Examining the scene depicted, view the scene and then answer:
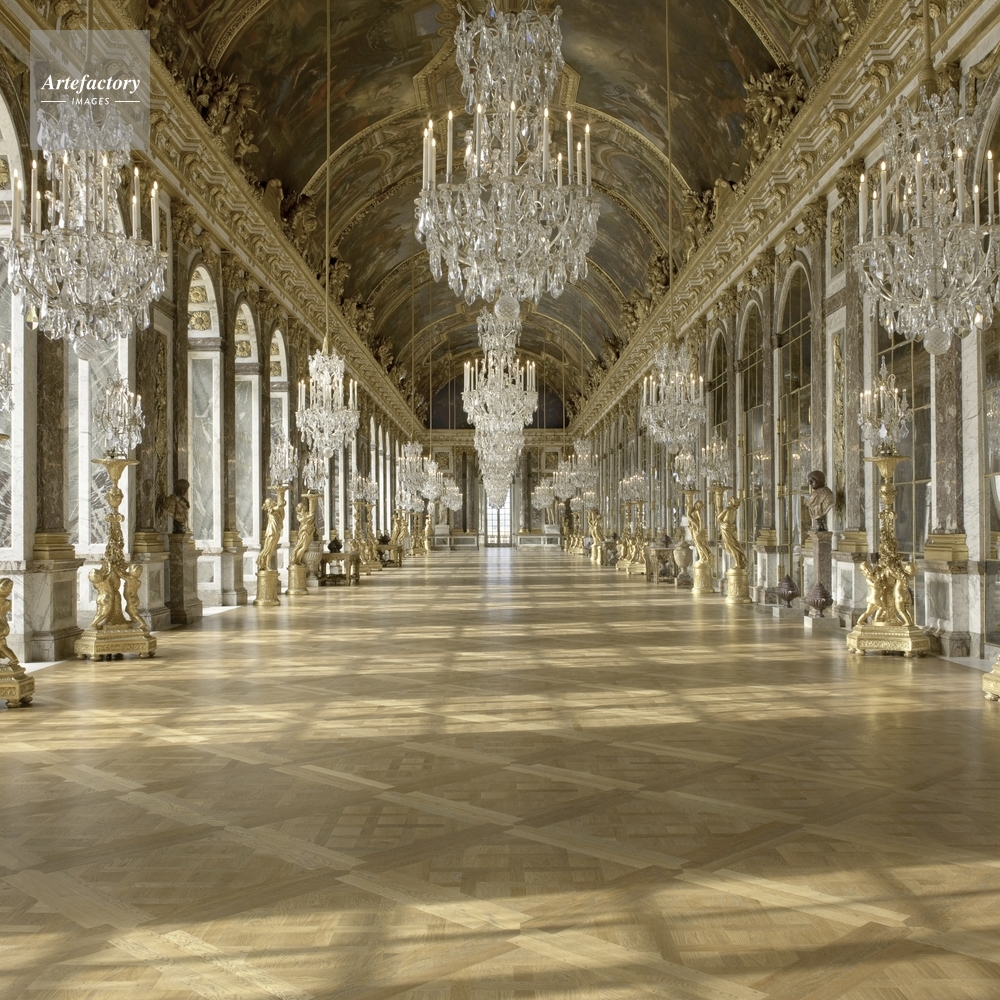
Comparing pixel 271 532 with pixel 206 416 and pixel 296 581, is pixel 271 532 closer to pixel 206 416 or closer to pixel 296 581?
pixel 206 416

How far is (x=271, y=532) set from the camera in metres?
16.2

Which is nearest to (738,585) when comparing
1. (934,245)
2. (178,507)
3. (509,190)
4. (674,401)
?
(674,401)

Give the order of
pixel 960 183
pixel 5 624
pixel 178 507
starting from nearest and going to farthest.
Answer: pixel 5 624
pixel 960 183
pixel 178 507

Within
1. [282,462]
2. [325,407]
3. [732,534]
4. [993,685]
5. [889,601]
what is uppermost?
[325,407]

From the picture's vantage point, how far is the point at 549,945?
2971mm

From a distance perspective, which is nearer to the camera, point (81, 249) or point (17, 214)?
point (17, 214)

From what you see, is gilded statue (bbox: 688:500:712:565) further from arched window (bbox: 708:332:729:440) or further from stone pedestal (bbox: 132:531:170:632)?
stone pedestal (bbox: 132:531:170:632)

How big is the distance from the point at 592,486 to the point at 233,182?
2147 cm

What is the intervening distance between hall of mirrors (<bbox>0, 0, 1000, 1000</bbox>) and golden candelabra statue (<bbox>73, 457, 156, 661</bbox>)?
4cm

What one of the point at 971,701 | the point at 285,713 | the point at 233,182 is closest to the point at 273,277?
the point at 233,182

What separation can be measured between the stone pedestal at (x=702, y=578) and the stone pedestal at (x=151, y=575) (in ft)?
32.8

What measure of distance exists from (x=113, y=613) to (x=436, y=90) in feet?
46.4

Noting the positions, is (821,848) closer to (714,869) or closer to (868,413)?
(714,869)

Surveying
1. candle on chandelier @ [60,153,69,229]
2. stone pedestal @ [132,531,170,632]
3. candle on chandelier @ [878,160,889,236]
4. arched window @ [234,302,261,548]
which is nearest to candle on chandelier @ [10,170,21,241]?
candle on chandelier @ [60,153,69,229]
